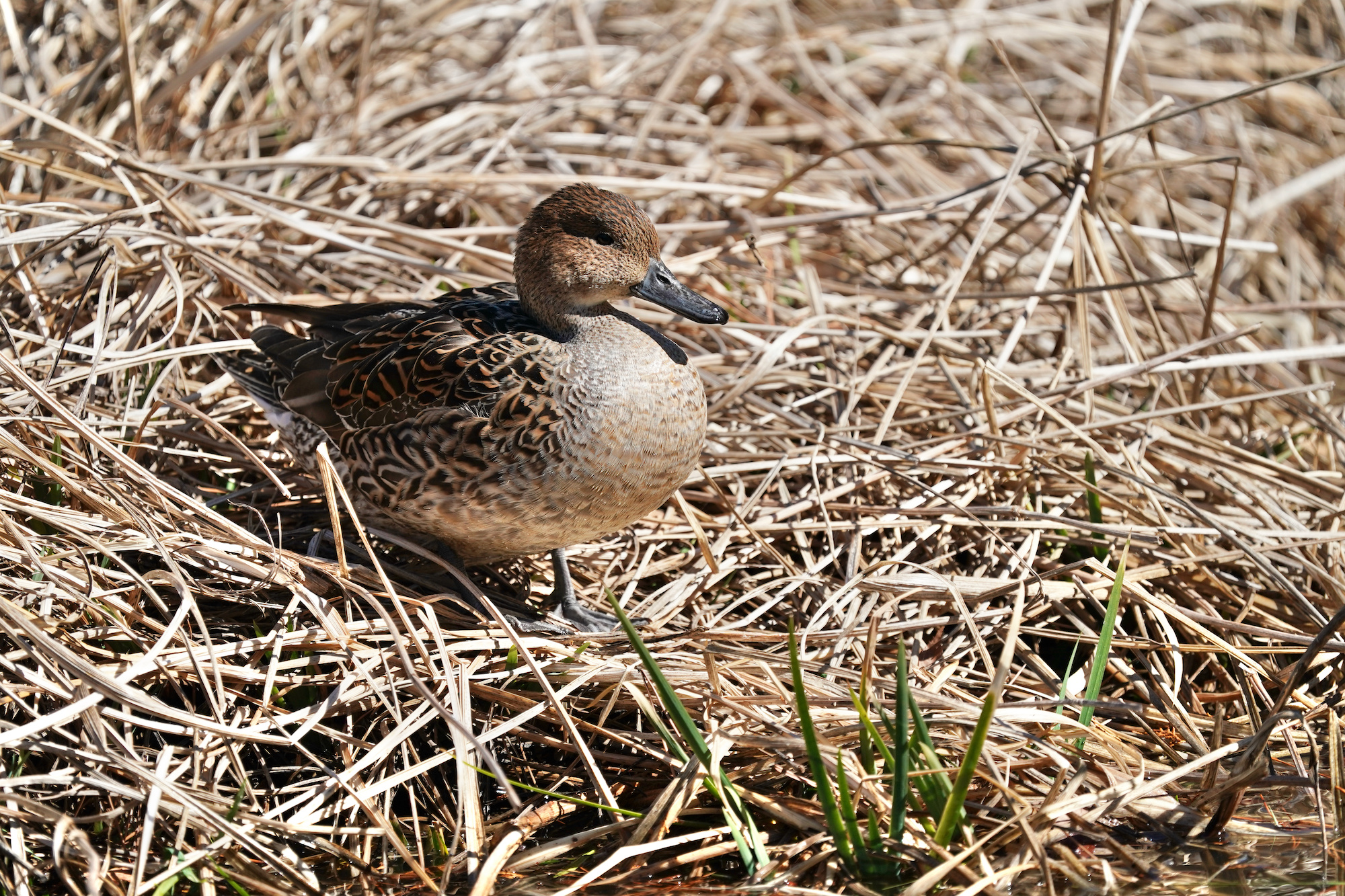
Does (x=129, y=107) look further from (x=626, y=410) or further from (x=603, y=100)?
(x=626, y=410)

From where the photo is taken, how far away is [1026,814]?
2514 mm

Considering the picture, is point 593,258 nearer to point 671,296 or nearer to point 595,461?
point 671,296

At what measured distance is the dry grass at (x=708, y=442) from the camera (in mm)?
2682

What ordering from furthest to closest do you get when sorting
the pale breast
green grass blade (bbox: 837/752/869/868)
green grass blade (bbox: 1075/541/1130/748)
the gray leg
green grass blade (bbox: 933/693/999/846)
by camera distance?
the gray leg < the pale breast < green grass blade (bbox: 1075/541/1130/748) < green grass blade (bbox: 837/752/869/868) < green grass blade (bbox: 933/693/999/846)

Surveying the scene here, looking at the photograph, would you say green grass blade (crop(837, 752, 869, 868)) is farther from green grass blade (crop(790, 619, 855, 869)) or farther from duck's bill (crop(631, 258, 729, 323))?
duck's bill (crop(631, 258, 729, 323))

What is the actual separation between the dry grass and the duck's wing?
0.29m

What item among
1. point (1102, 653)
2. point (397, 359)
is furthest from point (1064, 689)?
point (397, 359)

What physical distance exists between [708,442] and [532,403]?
38.4 inches

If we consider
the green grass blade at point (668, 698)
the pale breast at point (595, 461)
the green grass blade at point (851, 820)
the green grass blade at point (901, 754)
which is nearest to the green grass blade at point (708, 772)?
the green grass blade at point (668, 698)

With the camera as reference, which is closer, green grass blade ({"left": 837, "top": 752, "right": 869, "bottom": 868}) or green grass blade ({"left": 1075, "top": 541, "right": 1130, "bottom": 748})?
green grass blade ({"left": 837, "top": 752, "right": 869, "bottom": 868})

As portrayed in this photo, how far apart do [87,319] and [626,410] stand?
7.07 ft

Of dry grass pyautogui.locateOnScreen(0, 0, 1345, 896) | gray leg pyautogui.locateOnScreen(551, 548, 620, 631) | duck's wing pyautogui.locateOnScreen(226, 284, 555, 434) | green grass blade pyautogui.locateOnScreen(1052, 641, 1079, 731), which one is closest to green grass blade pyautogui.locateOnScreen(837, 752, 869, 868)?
dry grass pyautogui.locateOnScreen(0, 0, 1345, 896)

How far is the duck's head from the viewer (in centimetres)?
318

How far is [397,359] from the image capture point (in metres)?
3.31
